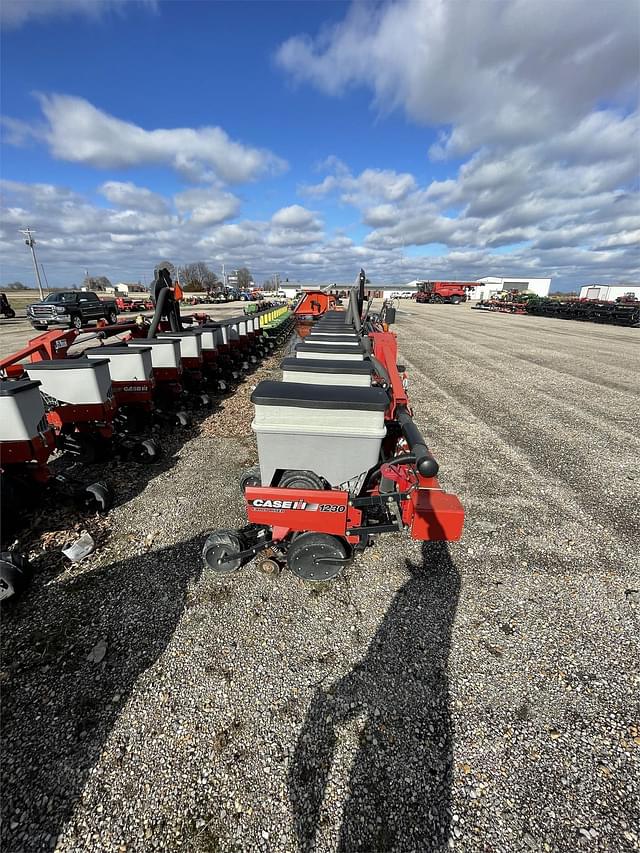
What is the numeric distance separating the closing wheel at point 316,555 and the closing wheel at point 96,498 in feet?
7.24

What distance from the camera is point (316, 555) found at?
2.85 m

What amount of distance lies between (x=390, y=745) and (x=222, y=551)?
1687 millimetres

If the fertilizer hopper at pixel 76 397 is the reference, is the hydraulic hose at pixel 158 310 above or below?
above

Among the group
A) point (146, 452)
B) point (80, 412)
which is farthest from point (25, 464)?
point (146, 452)

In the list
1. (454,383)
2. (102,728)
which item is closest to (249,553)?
(102,728)

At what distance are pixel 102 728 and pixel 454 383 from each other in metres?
9.43

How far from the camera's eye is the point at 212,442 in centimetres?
573

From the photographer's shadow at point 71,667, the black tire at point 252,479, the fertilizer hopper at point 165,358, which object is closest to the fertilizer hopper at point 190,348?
the fertilizer hopper at point 165,358

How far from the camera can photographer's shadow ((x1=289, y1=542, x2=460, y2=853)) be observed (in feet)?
5.44

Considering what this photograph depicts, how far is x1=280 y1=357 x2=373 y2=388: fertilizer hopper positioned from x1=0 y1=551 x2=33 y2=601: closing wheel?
248cm

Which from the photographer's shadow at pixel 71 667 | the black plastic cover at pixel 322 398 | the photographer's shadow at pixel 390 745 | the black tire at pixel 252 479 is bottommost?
the photographer's shadow at pixel 71 667

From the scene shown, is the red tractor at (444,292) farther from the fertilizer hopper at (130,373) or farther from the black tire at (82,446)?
the black tire at (82,446)

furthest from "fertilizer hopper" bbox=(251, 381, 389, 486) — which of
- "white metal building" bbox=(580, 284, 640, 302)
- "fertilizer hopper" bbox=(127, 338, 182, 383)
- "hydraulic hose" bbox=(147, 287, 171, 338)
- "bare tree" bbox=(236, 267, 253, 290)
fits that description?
"bare tree" bbox=(236, 267, 253, 290)

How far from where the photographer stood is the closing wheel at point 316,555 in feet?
9.21
